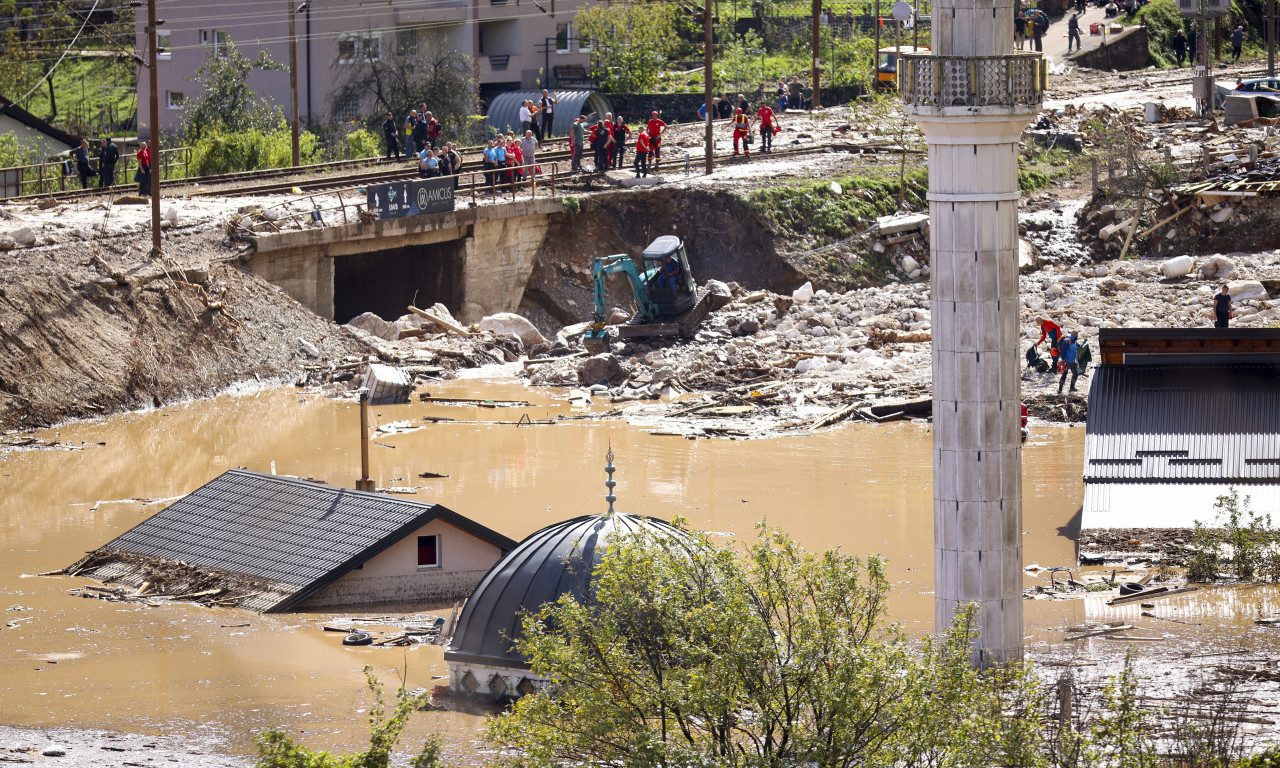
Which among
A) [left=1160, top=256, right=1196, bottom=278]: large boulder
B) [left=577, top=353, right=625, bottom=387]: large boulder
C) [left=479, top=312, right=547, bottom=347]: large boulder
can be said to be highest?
[left=1160, top=256, right=1196, bottom=278]: large boulder

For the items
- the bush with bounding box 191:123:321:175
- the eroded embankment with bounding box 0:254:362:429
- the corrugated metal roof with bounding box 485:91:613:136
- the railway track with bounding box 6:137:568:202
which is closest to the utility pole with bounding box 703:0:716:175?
the railway track with bounding box 6:137:568:202

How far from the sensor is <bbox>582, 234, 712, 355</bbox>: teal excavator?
138ft

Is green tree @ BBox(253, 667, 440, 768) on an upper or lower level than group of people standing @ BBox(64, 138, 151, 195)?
lower

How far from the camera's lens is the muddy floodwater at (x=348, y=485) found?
786 inches

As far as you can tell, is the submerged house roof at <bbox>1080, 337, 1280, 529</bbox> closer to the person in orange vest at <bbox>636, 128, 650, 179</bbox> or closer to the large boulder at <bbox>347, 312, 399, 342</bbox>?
the large boulder at <bbox>347, 312, 399, 342</bbox>

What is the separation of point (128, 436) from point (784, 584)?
2487 centimetres

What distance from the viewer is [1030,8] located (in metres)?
67.5

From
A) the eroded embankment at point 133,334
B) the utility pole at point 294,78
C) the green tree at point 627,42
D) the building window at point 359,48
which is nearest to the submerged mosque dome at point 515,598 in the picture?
the eroded embankment at point 133,334

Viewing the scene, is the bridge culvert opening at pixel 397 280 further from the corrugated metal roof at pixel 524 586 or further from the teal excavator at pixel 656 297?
the corrugated metal roof at pixel 524 586

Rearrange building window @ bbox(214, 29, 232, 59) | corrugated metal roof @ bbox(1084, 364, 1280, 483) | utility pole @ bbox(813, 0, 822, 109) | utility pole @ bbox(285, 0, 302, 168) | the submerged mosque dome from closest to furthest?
the submerged mosque dome → corrugated metal roof @ bbox(1084, 364, 1280, 483) → utility pole @ bbox(285, 0, 302, 168) → utility pole @ bbox(813, 0, 822, 109) → building window @ bbox(214, 29, 232, 59)

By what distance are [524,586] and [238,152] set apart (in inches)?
1373

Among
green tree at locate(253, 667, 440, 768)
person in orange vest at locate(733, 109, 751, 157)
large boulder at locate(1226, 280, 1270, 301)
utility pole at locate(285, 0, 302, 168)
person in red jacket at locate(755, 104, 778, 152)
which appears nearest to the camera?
green tree at locate(253, 667, 440, 768)

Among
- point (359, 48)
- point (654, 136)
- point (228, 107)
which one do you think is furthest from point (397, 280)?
point (359, 48)

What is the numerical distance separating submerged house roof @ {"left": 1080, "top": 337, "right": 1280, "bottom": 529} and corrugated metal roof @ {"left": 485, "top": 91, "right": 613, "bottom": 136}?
35.3 metres
